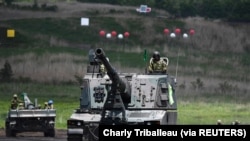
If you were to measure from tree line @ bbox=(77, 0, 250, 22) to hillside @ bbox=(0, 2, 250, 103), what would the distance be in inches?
23.3

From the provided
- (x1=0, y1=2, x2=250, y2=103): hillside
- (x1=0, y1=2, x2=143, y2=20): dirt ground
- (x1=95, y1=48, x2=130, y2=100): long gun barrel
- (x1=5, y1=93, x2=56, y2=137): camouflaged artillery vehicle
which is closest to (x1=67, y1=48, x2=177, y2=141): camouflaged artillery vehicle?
(x1=95, y1=48, x2=130, y2=100): long gun barrel

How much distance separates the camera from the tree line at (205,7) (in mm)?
93000

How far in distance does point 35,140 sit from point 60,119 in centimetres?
1610

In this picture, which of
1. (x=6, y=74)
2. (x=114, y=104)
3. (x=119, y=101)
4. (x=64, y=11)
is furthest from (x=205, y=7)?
(x=114, y=104)

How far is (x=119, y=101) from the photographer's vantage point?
43.7 meters

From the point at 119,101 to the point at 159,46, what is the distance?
46.5m

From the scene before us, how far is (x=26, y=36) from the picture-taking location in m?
92.1

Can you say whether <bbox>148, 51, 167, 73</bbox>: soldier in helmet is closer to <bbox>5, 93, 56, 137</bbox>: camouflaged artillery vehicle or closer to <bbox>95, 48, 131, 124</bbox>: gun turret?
<bbox>95, 48, 131, 124</bbox>: gun turret

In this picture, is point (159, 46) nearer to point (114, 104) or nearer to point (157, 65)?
point (157, 65)

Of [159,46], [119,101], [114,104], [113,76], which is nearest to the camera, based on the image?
[113,76]

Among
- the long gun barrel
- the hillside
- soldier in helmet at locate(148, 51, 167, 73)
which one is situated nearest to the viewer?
the long gun barrel

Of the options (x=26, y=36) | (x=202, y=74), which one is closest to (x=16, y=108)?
(x=202, y=74)

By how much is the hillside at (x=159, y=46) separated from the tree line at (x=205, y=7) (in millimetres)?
591

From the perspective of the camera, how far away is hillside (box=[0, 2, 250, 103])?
82.5 meters
